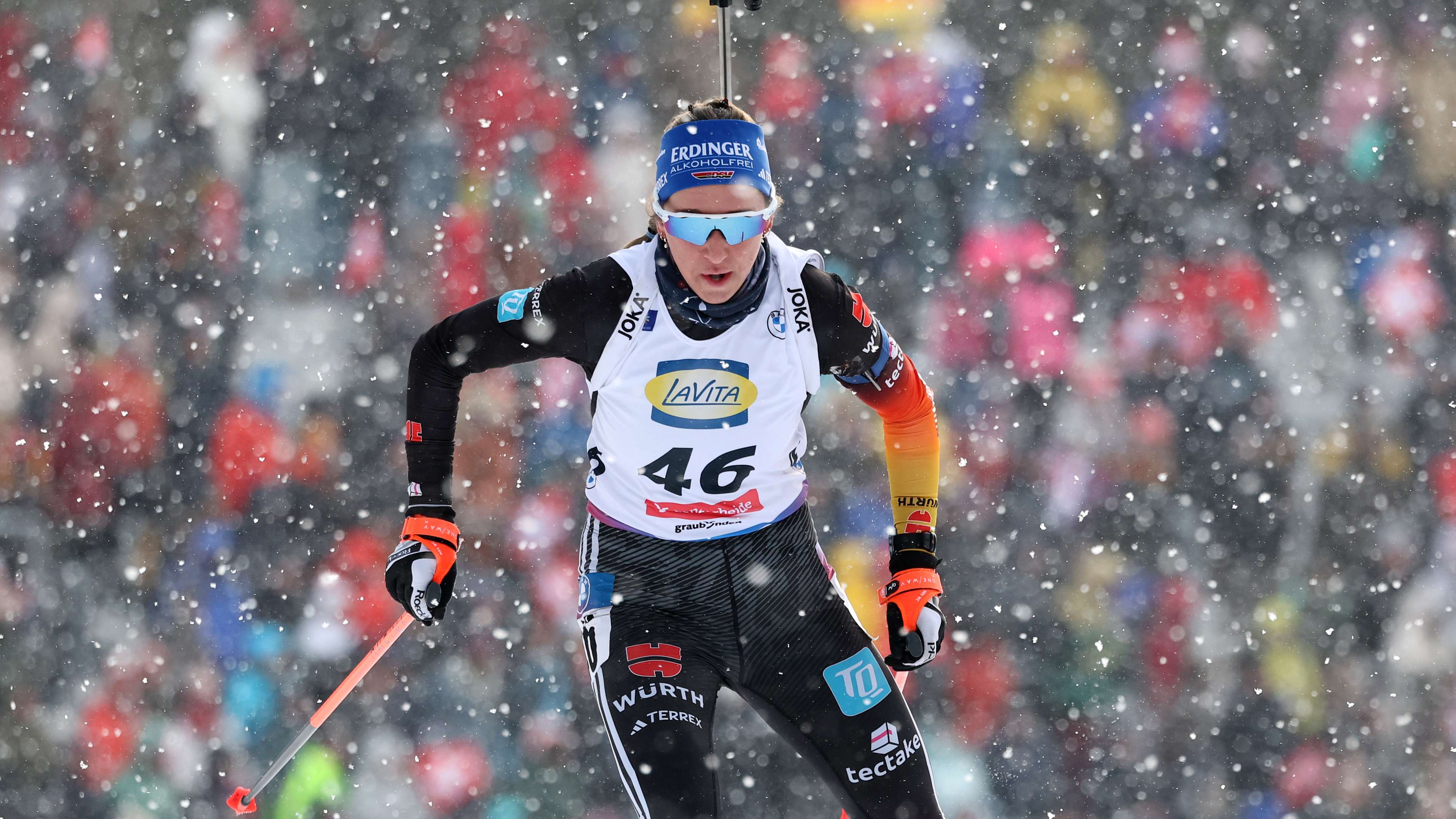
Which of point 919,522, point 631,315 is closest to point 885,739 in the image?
point 919,522

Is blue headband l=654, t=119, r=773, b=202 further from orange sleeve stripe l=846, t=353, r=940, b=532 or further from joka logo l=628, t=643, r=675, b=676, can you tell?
joka logo l=628, t=643, r=675, b=676

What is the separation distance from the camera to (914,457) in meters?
2.48

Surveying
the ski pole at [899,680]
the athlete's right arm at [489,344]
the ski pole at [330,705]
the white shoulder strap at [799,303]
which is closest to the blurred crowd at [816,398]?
the ski pole at [330,705]

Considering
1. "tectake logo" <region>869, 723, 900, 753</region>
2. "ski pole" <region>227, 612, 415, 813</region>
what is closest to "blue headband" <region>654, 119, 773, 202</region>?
"tectake logo" <region>869, 723, 900, 753</region>

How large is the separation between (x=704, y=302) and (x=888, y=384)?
1.59 ft

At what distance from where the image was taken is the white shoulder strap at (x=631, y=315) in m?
2.11

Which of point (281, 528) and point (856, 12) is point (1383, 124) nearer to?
point (856, 12)

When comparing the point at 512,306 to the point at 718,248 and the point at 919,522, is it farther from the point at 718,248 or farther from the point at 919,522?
the point at 919,522

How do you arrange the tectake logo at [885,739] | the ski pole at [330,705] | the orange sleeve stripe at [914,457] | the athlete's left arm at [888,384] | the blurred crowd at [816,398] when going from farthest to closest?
the blurred crowd at [816,398], the ski pole at [330,705], the orange sleeve stripe at [914,457], the athlete's left arm at [888,384], the tectake logo at [885,739]

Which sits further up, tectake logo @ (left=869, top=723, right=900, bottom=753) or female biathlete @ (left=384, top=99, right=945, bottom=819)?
female biathlete @ (left=384, top=99, right=945, bottom=819)

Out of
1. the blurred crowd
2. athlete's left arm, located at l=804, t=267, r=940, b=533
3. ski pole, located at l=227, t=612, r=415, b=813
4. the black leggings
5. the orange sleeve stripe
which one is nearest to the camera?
the black leggings

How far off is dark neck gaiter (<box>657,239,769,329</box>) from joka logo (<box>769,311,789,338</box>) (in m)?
0.04

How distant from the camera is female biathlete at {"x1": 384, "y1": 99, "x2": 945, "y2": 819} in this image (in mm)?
2057

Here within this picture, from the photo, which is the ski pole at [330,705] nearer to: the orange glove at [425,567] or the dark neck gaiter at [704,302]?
the orange glove at [425,567]
